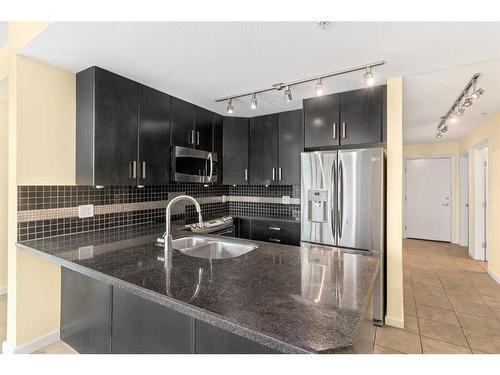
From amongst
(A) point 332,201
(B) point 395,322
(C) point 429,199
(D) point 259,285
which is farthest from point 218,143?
(C) point 429,199

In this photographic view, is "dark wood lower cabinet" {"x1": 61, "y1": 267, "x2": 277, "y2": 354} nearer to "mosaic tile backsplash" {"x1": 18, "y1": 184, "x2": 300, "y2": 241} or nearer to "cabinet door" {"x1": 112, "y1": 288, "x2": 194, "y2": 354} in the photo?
"cabinet door" {"x1": 112, "y1": 288, "x2": 194, "y2": 354}

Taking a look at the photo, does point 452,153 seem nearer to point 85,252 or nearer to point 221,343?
point 221,343

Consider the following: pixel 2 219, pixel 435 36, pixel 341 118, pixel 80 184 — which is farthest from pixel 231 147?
pixel 2 219

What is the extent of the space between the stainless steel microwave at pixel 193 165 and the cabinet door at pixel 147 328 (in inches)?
55.1

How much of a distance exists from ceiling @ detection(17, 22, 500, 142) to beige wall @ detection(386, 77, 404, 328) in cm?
27

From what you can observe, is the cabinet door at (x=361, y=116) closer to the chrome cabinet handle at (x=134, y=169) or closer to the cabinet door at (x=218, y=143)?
the cabinet door at (x=218, y=143)

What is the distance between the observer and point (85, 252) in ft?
5.35

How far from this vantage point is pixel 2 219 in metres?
2.94

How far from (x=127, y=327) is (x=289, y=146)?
8.24ft

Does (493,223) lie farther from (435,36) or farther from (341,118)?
(435,36)

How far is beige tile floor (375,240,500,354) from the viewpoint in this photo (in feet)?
7.11

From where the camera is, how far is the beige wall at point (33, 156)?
190 cm

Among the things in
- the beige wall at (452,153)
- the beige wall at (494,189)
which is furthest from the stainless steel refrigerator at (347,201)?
the beige wall at (452,153)
